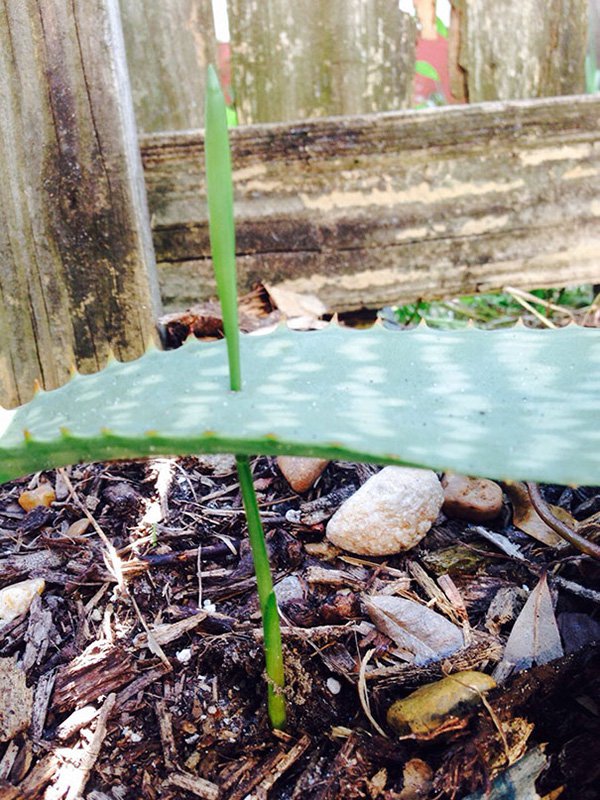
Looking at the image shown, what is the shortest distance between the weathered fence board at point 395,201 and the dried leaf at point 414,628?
85 centimetres

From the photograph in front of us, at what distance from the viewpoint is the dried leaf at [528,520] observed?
1.21 metres

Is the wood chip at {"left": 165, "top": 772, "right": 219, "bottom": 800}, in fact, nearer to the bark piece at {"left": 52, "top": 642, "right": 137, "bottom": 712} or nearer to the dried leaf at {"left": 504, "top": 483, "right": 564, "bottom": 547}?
the bark piece at {"left": 52, "top": 642, "right": 137, "bottom": 712}

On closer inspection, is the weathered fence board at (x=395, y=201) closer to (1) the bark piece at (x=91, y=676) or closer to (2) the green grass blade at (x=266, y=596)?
(1) the bark piece at (x=91, y=676)

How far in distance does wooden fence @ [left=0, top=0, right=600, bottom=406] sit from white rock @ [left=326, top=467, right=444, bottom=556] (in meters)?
0.58

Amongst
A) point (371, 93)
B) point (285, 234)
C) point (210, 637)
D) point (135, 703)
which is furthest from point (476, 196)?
point (135, 703)

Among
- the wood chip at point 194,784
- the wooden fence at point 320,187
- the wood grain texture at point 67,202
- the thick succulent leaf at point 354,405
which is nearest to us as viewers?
the thick succulent leaf at point 354,405

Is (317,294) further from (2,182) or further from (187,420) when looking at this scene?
(187,420)

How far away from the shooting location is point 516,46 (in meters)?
1.81

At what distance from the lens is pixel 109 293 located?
148 cm

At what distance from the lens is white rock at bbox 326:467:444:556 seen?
1165 mm

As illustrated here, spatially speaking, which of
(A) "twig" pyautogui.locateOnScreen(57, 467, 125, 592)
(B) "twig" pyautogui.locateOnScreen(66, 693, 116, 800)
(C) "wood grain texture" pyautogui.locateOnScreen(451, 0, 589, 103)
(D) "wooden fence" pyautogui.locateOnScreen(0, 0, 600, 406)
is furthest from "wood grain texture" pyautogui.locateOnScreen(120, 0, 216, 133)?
(B) "twig" pyautogui.locateOnScreen(66, 693, 116, 800)

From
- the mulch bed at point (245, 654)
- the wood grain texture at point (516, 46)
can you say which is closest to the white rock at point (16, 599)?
the mulch bed at point (245, 654)

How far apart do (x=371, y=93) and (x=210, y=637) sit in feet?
4.19

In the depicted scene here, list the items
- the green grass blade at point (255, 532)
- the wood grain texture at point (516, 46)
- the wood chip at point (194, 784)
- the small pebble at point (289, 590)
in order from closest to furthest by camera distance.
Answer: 1. the green grass blade at point (255, 532)
2. the wood chip at point (194, 784)
3. the small pebble at point (289, 590)
4. the wood grain texture at point (516, 46)
